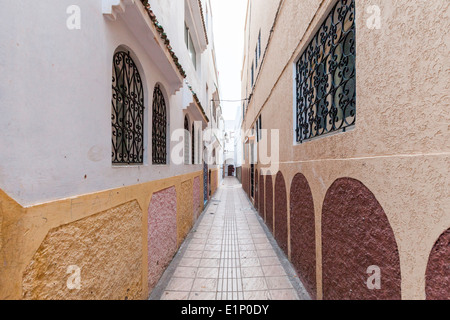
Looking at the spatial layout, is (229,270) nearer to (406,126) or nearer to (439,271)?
(439,271)

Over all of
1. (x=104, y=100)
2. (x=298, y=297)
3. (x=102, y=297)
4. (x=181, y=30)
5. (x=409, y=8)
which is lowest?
(x=298, y=297)

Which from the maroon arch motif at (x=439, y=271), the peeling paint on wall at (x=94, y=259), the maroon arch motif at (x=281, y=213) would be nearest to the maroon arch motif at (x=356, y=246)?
the maroon arch motif at (x=439, y=271)

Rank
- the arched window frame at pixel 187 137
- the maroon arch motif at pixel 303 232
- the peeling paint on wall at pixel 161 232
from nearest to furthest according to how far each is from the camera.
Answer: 1. the maroon arch motif at pixel 303 232
2. the peeling paint on wall at pixel 161 232
3. the arched window frame at pixel 187 137

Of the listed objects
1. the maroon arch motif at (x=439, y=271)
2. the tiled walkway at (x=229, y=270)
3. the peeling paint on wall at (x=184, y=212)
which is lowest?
the tiled walkway at (x=229, y=270)

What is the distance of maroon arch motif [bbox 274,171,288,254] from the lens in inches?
159

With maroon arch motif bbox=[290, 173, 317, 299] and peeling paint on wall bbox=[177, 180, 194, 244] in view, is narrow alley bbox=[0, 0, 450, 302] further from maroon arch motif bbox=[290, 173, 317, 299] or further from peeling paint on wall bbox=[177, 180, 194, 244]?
peeling paint on wall bbox=[177, 180, 194, 244]

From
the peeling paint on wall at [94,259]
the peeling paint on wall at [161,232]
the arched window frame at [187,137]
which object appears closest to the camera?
the peeling paint on wall at [94,259]

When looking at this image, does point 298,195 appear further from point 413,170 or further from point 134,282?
point 134,282

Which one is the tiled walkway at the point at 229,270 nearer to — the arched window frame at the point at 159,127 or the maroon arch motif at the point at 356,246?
the maroon arch motif at the point at 356,246

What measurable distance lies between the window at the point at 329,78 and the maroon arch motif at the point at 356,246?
0.72 meters

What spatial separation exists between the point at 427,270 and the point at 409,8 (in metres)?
1.56

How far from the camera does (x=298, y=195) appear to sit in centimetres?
327

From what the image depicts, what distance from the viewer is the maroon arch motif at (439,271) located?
1.05 meters

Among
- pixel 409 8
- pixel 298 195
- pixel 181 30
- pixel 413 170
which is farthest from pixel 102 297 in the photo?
pixel 181 30
